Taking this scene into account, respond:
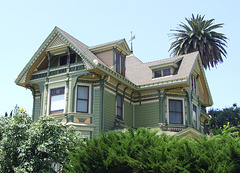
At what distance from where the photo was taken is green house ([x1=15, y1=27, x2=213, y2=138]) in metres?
22.7

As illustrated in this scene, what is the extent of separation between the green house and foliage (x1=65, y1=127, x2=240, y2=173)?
652 cm

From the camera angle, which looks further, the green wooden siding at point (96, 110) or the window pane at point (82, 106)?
the window pane at point (82, 106)

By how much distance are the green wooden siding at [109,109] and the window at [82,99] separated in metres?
1.19

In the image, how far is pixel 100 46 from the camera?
25656 mm

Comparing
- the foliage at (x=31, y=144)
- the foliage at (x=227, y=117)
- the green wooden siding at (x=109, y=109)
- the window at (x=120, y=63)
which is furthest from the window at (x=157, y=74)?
the foliage at (x=227, y=117)

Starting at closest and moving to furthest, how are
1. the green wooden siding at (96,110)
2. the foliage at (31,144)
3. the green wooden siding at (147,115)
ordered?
1. the foliage at (31,144)
2. the green wooden siding at (96,110)
3. the green wooden siding at (147,115)

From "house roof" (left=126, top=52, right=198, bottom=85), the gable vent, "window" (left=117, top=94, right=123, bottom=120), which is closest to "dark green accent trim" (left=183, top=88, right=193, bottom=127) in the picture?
"house roof" (left=126, top=52, right=198, bottom=85)

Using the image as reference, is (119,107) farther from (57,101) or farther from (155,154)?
(155,154)

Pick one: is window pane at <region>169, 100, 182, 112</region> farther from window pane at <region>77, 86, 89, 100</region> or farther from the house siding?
the house siding

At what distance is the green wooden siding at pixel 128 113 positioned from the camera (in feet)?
84.4

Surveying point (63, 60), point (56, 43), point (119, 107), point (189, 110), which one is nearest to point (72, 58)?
point (63, 60)

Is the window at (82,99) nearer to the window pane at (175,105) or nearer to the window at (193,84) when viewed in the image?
the window pane at (175,105)

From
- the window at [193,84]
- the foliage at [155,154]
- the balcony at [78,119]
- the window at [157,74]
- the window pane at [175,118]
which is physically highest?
the window at [157,74]

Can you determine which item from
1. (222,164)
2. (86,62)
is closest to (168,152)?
(222,164)
